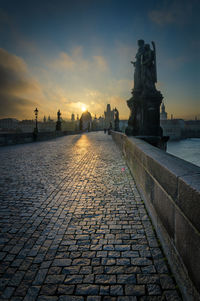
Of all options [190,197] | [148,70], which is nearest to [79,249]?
[190,197]

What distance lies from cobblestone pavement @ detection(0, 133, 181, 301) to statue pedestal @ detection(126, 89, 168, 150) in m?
8.00

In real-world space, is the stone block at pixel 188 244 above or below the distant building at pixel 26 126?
below

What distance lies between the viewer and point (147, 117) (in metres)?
11.4

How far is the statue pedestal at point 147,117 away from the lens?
11.0m

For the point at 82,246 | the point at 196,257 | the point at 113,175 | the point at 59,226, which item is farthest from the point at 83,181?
the point at 196,257

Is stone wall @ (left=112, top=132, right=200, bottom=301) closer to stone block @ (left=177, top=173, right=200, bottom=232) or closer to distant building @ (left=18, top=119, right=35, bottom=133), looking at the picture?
stone block @ (left=177, top=173, right=200, bottom=232)

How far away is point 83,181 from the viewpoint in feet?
16.6

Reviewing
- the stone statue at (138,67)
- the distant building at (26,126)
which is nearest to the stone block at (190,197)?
the stone statue at (138,67)

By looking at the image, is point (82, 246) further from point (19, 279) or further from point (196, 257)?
point (196, 257)

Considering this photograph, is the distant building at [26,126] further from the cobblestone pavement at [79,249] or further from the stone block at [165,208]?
the stone block at [165,208]

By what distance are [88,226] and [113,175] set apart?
120 inches

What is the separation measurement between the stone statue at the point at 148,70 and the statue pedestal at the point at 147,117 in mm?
491

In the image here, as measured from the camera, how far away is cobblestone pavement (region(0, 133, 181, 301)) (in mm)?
1618

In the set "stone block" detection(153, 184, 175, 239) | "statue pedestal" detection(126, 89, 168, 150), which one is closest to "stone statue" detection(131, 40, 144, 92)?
"statue pedestal" detection(126, 89, 168, 150)
